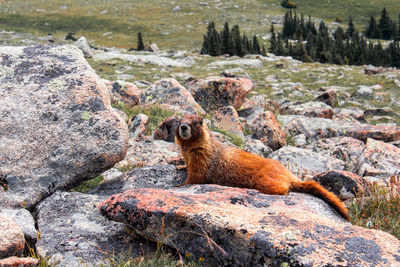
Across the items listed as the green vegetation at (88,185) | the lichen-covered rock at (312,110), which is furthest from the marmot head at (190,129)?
the lichen-covered rock at (312,110)

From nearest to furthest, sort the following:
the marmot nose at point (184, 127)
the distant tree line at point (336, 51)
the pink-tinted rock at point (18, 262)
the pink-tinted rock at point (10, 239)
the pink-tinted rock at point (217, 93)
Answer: the pink-tinted rock at point (18, 262), the pink-tinted rock at point (10, 239), the marmot nose at point (184, 127), the pink-tinted rock at point (217, 93), the distant tree line at point (336, 51)

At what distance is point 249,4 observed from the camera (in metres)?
111

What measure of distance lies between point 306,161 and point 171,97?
5.35 m

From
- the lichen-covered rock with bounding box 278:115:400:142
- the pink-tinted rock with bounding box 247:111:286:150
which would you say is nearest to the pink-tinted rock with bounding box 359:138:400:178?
the lichen-covered rock with bounding box 278:115:400:142

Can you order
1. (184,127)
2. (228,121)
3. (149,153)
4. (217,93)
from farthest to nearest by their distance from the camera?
1. (217,93)
2. (228,121)
3. (149,153)
4. (184,127)

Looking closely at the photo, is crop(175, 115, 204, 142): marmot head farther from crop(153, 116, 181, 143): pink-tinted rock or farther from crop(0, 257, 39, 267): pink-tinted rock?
crop(0, 257, 39, 267): pink-tinted rock

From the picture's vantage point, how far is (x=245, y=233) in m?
3.57

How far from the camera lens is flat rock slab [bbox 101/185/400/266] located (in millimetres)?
3270

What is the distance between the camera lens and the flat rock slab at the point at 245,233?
129 inches

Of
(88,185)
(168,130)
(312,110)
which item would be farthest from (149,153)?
(312,110)

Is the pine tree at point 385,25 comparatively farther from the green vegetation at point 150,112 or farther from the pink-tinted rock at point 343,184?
the pink-tinted rock at point 343,184

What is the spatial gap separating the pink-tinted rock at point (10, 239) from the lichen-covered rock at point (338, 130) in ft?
32.5

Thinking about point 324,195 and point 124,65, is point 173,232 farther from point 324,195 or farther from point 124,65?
point 124,65

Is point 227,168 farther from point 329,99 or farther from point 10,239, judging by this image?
point 329,99
